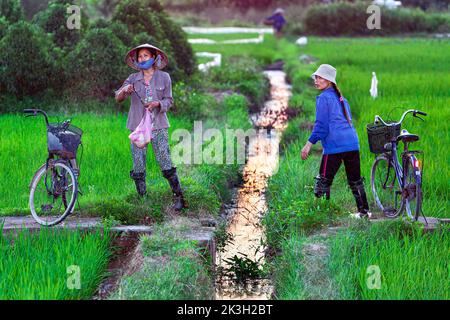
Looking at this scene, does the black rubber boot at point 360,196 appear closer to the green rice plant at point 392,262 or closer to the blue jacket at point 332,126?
the blue jacket at point 332,126

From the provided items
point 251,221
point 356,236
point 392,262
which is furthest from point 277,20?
point 392,262

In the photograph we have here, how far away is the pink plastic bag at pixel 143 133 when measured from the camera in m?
6.13

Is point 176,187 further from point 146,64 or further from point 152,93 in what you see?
point 146,64

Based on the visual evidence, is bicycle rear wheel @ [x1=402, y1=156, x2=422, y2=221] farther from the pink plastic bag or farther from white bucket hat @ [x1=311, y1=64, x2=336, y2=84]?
the pink plastic bag

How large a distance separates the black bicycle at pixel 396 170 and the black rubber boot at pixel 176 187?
5.01 ft

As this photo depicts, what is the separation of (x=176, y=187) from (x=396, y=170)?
1702mm

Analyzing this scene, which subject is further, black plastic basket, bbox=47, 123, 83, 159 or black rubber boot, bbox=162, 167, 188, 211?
black rubber boot, bbox=162, 167, 188, 211

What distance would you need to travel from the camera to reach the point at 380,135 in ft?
20.6

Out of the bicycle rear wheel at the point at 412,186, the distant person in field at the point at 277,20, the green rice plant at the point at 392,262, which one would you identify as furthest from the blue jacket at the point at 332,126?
the distant person in field at the point at 277,20

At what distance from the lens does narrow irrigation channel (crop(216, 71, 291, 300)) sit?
587cm

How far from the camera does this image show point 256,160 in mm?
10133

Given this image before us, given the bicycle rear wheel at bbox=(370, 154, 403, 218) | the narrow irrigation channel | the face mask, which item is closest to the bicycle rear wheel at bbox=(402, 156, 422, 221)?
the bicycle rear wheel at bbox=(370, 154, 403, 218)

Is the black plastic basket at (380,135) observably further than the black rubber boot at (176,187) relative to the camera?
No
